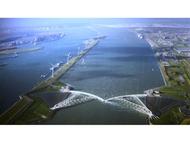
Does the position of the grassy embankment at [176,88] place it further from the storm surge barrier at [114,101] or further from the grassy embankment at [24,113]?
the grassy embankment at [24,113]

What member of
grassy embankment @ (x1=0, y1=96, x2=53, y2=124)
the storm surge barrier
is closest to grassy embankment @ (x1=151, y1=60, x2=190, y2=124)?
the storm surge barrier

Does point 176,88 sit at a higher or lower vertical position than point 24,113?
higher

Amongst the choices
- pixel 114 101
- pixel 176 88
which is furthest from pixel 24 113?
pixel 176 88

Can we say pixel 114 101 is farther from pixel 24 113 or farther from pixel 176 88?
pixel 24 113

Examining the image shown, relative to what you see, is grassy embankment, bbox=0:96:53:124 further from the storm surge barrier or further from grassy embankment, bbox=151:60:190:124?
grassy embankment, bbox=151:60:190:124

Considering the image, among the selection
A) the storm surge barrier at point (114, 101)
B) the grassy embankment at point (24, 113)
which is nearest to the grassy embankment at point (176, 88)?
the storm surge barrier at point (114, 101)

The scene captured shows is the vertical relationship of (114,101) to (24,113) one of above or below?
above

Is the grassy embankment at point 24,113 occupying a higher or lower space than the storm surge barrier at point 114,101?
lower

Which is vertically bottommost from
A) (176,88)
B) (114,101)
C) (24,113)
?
(24,113)
